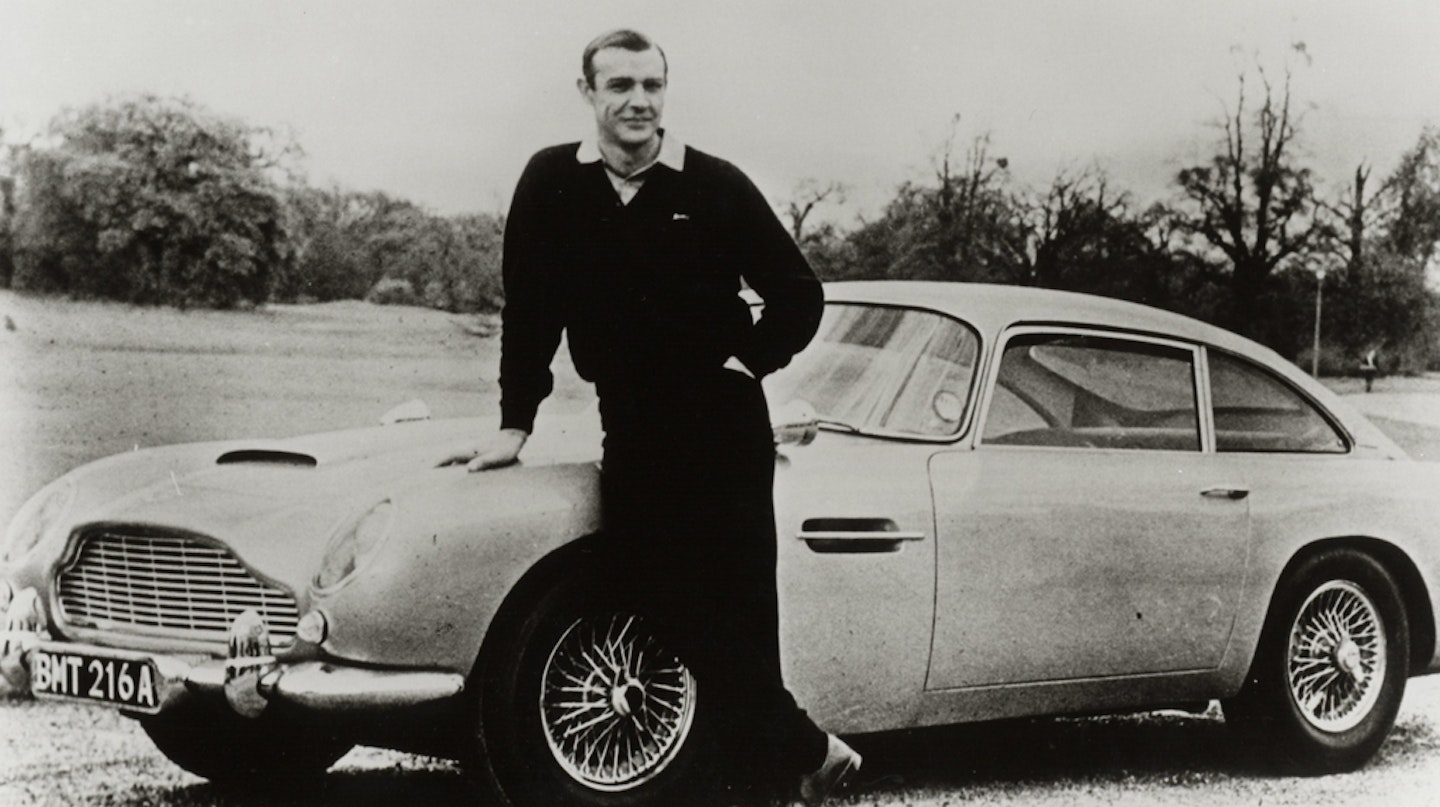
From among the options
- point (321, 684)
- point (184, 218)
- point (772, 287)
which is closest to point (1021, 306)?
point (772, 287)

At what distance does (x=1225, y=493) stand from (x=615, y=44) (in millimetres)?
2284

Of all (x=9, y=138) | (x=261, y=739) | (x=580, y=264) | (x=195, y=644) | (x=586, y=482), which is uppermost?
(x=9, y=138)

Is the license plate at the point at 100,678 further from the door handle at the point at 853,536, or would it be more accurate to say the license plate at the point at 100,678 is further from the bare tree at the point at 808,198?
the bare tree at the point at 808,198

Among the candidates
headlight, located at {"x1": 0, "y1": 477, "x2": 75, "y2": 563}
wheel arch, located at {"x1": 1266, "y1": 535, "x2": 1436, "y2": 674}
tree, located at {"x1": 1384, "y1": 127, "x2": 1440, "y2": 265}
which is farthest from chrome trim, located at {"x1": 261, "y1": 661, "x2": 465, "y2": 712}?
tree, located at {"x1": 1384, "y1": 127, "x2": 1440, "y2": 265}

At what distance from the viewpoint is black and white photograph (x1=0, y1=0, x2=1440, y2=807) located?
11.3ft

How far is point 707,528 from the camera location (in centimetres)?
347

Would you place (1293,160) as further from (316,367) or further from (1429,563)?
(316,367)

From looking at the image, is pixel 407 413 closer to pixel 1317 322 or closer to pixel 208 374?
pixel 208 374

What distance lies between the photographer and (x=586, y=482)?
3.51 meters

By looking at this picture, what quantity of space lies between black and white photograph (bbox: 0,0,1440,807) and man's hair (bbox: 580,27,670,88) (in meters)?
0.02

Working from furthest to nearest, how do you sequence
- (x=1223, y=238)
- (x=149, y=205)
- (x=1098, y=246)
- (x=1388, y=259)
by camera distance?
(x=1388, y=259) → (x=1223, y=238) → (x=1098, y=246) → (x=149, y=205)

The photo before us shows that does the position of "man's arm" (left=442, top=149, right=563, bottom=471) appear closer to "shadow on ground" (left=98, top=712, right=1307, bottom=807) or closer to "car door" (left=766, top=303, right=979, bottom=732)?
"car door" (left=766, top=303, right=979, bottom=732)

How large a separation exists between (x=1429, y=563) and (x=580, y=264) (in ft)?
9.91

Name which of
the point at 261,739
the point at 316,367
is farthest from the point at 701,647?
the point at 316,367
